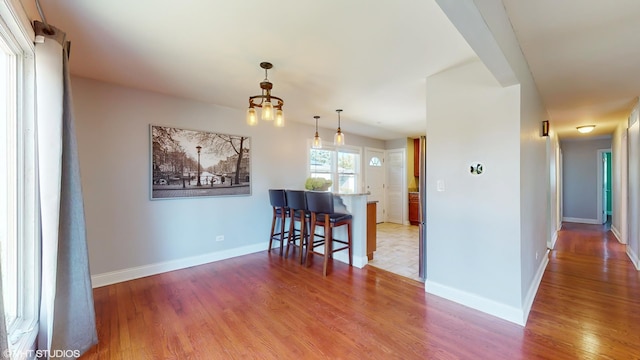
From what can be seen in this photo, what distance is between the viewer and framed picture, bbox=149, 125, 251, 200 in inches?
129

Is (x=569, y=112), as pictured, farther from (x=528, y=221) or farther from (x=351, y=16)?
(x=351, y=16)

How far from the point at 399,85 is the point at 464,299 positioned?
7.52 ft

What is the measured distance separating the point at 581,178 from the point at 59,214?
10.0 meters

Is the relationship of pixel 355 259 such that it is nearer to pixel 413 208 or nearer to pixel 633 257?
pixel 413 208

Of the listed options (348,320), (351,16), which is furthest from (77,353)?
(351,16)

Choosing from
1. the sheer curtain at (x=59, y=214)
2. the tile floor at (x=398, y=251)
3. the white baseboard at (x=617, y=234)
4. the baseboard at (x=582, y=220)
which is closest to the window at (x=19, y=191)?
the sheer curtain at (x=59, y=214)

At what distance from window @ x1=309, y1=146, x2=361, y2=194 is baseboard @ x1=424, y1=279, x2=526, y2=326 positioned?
264 centimetres

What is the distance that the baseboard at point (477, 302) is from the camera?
7.07ft

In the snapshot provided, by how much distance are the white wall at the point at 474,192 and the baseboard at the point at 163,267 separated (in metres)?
2.66

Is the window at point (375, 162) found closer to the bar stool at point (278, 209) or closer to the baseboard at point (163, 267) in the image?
the bar stool at point (278, 209)

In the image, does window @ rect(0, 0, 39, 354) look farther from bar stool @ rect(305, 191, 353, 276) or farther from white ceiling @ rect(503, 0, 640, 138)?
white ceiling @ rect(503, 0, 640, 138)

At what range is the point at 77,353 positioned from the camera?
1751 millimetres

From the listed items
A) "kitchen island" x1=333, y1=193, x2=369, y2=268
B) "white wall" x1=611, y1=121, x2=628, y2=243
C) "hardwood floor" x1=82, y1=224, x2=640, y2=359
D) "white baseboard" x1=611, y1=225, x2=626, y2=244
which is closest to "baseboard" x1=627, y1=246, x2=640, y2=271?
"hardwood floor" x1=82, y1=224, x2=640, y2=359

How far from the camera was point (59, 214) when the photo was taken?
1688 millimetres
